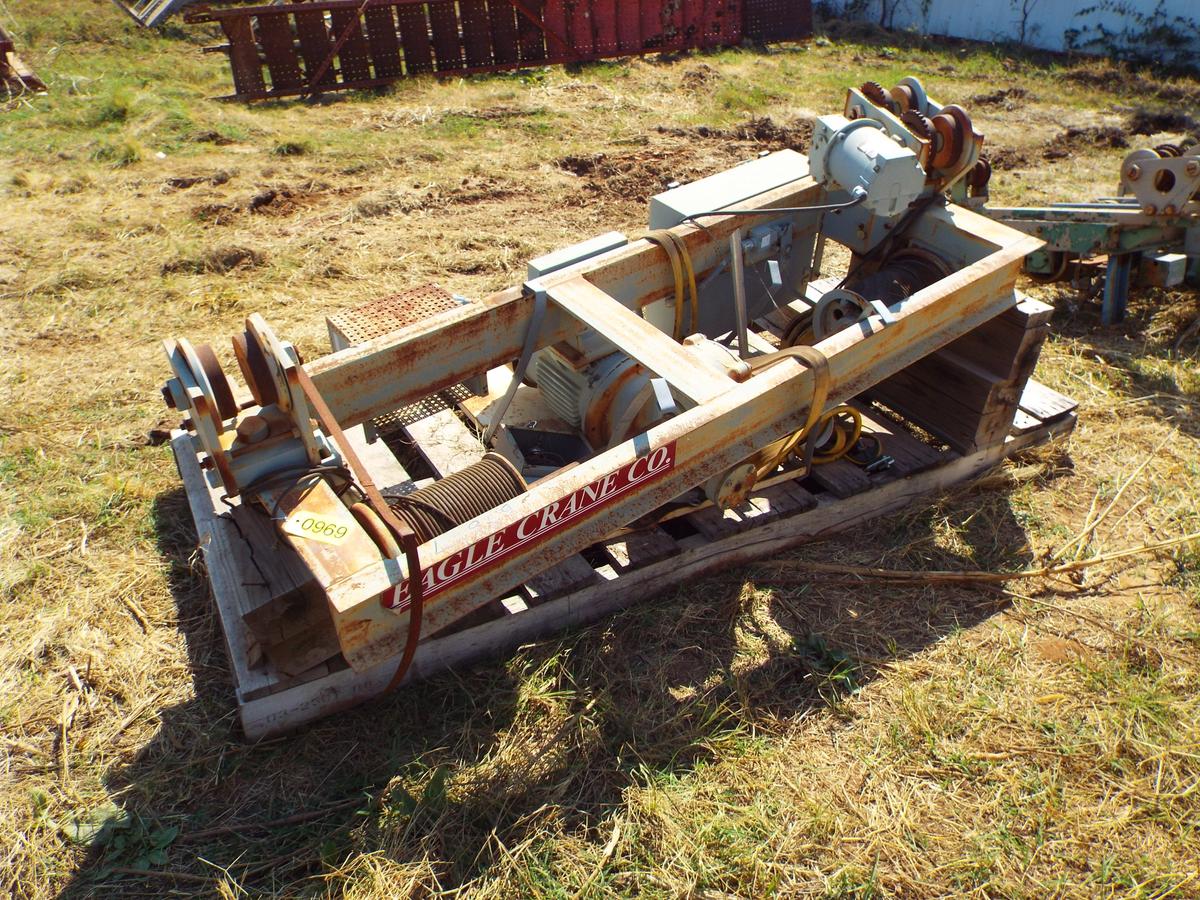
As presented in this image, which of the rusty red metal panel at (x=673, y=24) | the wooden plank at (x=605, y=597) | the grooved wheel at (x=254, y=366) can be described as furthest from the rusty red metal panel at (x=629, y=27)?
the grooved wheel at (x=254, y=366)

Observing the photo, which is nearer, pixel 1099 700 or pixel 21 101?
pixel 1099 700

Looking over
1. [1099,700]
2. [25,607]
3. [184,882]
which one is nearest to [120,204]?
[25,607]

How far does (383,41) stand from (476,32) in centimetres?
117

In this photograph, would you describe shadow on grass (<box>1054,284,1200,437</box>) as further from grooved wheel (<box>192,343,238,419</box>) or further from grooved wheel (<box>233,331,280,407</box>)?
grooved wheel (<box>192,343,238,419</box>)

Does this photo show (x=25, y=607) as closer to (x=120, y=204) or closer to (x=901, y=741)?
(x=901, y=741)

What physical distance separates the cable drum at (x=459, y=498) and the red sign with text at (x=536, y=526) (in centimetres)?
27

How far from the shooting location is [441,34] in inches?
429

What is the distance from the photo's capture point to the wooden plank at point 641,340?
118 inches

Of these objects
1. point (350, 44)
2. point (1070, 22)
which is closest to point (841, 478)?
point (350, 44)

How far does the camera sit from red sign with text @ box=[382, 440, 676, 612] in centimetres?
246

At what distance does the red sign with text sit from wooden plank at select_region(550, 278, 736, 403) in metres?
0.31

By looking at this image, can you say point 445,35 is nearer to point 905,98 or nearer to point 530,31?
point 530,31

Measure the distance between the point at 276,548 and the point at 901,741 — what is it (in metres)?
2.14

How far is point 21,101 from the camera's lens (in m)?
9.30
